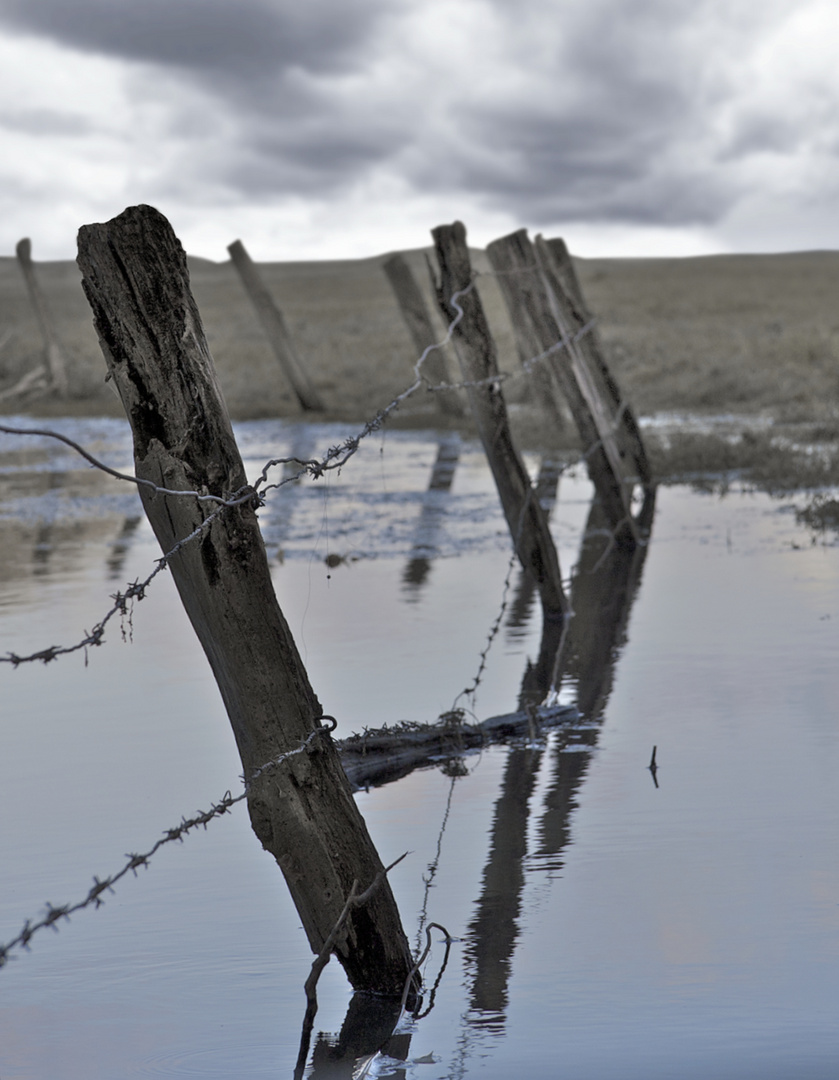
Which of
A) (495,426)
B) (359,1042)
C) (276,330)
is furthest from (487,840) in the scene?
(276,330)

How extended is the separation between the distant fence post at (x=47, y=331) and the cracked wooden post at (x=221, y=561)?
20.1m

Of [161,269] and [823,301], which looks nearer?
[161,269]

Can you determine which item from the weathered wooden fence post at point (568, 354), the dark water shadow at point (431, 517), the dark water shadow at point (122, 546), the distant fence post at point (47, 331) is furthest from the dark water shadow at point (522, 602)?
the distant fence post at point (47, 331)

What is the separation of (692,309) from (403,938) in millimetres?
44124

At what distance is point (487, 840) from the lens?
419 cm

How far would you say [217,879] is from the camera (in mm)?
4000

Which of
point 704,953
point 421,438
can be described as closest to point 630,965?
point 704,953

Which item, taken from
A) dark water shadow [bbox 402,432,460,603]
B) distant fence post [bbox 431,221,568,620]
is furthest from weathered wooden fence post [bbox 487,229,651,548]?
distant fence post [bbox 431,221,568,620]

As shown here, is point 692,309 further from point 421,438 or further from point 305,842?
point 305,842

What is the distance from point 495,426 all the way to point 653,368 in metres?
18.1

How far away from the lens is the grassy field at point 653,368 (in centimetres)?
1563

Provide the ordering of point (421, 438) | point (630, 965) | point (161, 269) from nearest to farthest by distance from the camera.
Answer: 1. point (161, 269)
2. point (630, 965)
3. point (421, 438)

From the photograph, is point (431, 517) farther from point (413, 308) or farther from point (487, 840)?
point (487, 840)

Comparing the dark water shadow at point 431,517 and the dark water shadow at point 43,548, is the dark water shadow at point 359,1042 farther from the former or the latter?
the dark water shadow at point 43,548
